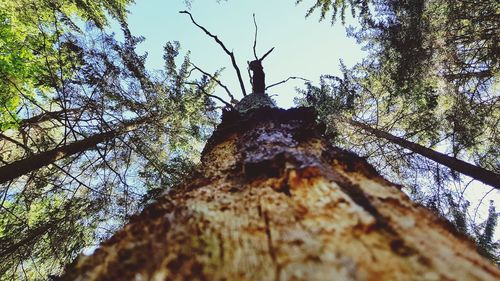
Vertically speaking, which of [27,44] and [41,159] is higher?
[27,44]

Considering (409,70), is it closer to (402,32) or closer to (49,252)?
(402,32)

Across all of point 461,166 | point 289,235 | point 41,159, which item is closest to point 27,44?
point 41,159

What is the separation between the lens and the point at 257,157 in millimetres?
1431

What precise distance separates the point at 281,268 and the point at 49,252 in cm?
781

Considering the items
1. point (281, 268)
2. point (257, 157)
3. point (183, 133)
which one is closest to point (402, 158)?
point (183, 133)

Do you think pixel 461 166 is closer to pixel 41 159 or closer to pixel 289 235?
pixel 289 235

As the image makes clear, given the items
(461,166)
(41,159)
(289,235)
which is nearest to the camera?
(289,235)

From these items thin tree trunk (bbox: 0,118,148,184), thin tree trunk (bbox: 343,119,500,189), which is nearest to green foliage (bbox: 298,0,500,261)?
thin tree trunk (bbox: 343,119,500,189)

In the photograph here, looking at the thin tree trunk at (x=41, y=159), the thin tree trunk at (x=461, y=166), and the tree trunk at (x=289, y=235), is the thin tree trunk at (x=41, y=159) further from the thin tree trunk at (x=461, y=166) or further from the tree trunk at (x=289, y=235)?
the thin tree trunk at (x=461, y=166)

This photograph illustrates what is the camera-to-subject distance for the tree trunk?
2.27 ft

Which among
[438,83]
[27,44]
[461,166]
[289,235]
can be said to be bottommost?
[289,235]

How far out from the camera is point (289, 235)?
84 centimetres

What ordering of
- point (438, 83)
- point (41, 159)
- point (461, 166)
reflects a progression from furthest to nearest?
point (438, 83) → point (461, 166) → point (41, 159)

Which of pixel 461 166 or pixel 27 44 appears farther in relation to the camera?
pixel 27 44
